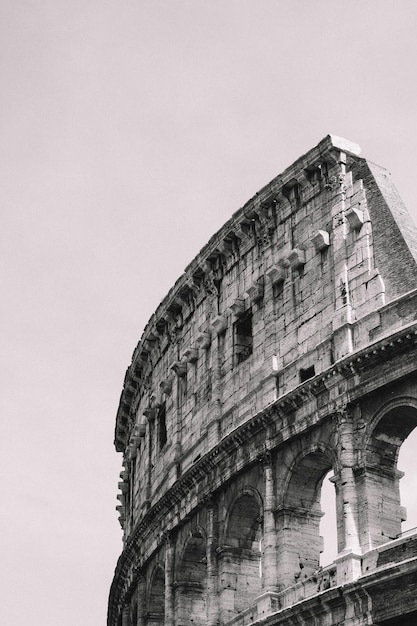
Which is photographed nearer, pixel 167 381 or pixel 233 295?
pixel 233 295

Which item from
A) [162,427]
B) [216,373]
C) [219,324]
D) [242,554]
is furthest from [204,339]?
[242,554]

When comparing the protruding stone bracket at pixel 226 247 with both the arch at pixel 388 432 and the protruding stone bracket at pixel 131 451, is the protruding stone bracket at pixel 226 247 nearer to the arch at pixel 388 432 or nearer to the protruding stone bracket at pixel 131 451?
the arch at pixel 388 432

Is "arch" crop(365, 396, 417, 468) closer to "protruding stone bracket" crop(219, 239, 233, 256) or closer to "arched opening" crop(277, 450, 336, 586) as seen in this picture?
"arched opening" crop(277, 450, 336, 586)

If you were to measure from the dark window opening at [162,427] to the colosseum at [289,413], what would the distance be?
60 mm

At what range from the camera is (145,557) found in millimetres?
32906

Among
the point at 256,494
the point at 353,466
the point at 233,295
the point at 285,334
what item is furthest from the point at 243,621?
the point at 233,295

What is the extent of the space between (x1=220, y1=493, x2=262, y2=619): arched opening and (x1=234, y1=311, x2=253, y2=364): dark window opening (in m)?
3.70

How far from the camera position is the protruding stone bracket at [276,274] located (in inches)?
1148

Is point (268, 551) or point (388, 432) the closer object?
point (388, 432)

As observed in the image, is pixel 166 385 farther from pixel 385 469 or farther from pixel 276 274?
pixel 385 469

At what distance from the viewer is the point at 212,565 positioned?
2838 centimetres

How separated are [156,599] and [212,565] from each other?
4.90m

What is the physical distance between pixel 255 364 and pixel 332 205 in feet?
13.3

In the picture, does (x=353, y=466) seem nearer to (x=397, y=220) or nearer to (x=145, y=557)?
(x=397, y=220)
